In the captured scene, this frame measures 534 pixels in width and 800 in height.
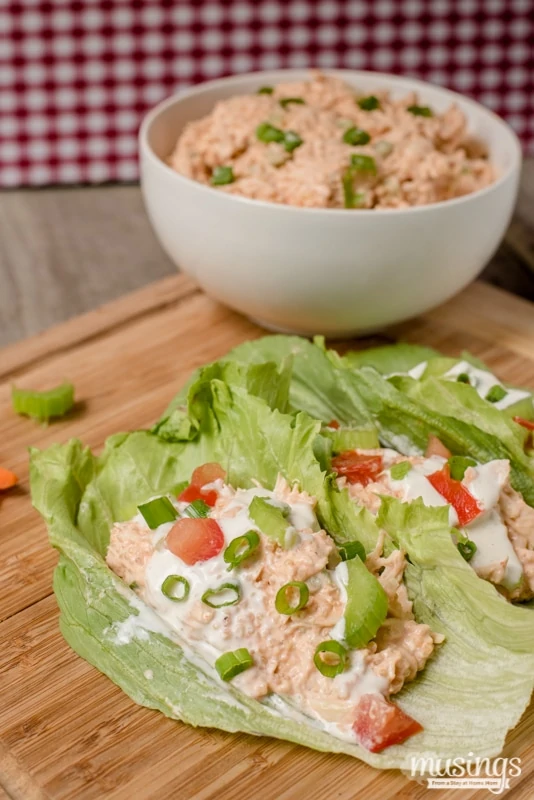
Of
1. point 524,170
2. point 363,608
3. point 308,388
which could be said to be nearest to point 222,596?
point 363,608

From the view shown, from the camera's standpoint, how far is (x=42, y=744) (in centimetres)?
216

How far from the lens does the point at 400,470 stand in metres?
2.50

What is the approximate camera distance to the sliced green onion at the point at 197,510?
2420mm

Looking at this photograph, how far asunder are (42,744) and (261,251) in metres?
1.65

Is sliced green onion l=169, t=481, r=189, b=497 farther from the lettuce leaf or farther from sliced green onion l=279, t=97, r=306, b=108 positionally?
sliced green onion l=279, t=97, r=306, b=108

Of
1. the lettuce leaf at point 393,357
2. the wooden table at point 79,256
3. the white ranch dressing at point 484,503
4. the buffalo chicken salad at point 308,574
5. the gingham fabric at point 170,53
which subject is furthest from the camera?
the gingham fabric at point 170,53

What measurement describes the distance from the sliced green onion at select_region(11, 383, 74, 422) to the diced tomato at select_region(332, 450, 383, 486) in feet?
3.13

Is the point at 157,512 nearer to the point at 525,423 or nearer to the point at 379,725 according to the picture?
the point at 379,725

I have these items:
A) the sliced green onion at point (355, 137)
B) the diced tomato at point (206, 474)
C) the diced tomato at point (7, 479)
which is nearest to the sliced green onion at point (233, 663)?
the diced tomato at point (206, 474)

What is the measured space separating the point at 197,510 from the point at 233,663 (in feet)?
1.24

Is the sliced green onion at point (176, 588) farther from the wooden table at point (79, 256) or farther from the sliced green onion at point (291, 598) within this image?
the wooden table at point (79, 256)

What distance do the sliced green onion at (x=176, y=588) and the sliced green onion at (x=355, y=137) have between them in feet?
5.36

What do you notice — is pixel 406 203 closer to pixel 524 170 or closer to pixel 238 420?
pixel 238 420

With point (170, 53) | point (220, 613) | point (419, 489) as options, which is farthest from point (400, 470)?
point (170, 53)
